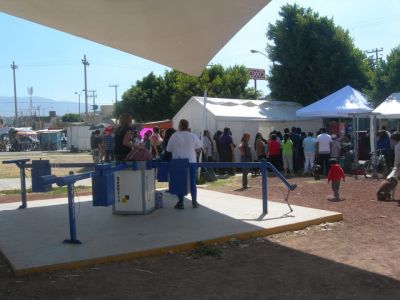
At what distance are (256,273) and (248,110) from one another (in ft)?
54.5

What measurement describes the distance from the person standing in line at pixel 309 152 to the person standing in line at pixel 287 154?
48cm

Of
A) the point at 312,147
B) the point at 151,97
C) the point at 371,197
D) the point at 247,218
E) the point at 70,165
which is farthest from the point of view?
the point at 151,97

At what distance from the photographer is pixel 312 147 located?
55.8 ft

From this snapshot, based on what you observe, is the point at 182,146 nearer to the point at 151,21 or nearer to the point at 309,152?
the point at 151,21

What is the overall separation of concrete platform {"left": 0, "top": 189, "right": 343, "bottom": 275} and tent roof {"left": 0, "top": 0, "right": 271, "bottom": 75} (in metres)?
3.40

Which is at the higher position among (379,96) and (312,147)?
(379,96)

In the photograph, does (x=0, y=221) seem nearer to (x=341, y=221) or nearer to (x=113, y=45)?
(x=113, y=45)

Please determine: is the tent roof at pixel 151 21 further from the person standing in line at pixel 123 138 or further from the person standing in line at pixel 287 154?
the person standing in line at pixel 287 154

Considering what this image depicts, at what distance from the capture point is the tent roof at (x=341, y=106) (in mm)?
17181

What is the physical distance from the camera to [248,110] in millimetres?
21891

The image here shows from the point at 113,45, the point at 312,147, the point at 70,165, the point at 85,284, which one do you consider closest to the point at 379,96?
the point at 312,147

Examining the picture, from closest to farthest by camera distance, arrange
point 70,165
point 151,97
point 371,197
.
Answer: point 70,165 → point 371,197 → point 151,97

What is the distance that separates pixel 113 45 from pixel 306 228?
20.1ft

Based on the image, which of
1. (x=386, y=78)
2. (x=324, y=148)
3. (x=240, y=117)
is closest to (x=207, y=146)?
(x=240, y=117)
